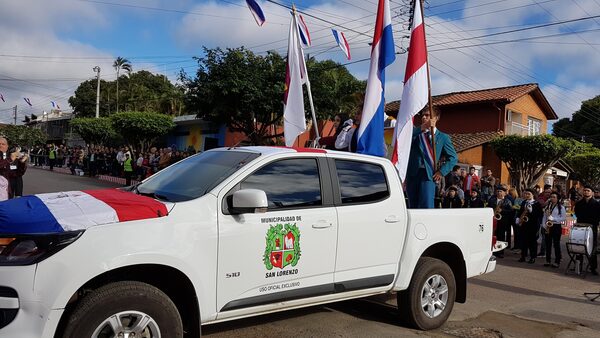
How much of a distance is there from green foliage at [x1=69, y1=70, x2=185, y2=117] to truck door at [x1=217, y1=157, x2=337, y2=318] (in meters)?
42.8

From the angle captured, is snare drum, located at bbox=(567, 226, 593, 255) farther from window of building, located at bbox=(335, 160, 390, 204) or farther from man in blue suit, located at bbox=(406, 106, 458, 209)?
window of building, located at bbox=(335, 160, 390, 204)

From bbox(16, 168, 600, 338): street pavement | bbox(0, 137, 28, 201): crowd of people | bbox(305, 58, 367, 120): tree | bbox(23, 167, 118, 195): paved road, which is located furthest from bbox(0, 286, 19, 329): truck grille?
bbox(305, 58, 367, 120): tree

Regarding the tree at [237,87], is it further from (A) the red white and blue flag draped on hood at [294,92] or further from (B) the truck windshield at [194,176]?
(B) the truck windshield at [194,176]

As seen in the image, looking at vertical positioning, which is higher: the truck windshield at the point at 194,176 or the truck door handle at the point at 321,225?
the truck windshield at the point at 194,176

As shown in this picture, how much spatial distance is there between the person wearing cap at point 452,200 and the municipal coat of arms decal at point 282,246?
9191 millimetres

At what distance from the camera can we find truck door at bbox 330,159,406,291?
4496mm

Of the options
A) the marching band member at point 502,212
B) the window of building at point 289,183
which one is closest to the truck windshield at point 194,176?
the window of building at point 289,183

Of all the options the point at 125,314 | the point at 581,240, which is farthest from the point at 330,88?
the point at 125,314

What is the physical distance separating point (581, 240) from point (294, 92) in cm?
608

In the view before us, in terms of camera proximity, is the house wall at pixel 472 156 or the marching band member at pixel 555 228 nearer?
the marching band member at pixel 555 228

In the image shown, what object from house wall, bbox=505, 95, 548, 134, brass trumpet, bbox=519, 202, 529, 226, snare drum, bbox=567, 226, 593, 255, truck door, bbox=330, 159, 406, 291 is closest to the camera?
truck door, bbox=330, 159, 406, 291

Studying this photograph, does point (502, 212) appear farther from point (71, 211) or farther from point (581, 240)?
point (71, 211)

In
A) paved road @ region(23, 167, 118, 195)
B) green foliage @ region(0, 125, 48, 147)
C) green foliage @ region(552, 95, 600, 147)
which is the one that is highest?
green foliage @ region(552, 95, 600, 147)

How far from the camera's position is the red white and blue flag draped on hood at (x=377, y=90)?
6663mm
